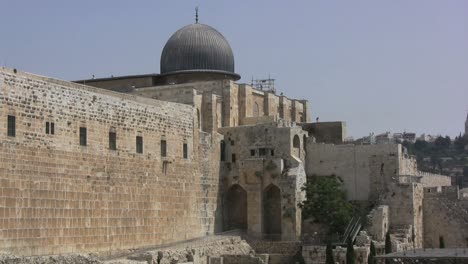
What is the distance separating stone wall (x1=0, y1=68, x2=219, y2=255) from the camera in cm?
2534

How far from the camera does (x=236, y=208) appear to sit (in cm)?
3881

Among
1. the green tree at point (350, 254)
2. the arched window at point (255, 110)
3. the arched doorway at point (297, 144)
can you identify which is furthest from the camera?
the arched window at point (255, 110)

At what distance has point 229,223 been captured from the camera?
38375 mm

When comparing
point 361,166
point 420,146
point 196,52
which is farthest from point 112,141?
point 420,146

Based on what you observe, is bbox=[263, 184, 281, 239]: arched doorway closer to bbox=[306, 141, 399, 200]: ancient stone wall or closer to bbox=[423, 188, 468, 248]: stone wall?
bbox=[306, 141, 399, 200]: ancient stone wall

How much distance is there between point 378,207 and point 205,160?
7597 mm

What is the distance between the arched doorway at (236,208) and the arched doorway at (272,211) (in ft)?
3.58

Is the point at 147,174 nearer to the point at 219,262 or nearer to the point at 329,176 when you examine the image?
the point at 219,262

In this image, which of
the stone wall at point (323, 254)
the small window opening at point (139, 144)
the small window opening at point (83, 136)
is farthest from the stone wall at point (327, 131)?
the small window opening at point (83, 136)

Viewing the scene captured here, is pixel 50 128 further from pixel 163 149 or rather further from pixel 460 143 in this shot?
pixel 460 143

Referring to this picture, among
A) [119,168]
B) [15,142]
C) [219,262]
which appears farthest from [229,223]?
[15,142]

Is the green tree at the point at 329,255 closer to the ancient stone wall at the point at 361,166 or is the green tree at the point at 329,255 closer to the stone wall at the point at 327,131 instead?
the ancient stone wall at the point at 361,166

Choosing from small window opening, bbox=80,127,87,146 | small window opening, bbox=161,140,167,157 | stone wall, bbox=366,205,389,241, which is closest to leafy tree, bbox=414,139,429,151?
stone wall, bbox=366,205,389,241

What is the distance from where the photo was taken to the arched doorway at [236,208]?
38.4 m
